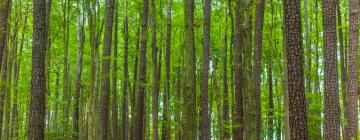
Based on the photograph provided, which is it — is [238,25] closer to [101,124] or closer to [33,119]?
[101,124]

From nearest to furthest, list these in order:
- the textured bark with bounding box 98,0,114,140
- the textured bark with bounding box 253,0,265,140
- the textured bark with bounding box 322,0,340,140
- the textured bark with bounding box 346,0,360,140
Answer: the textured bark with bounding box 322,0,340,140, the textured bark with bounding box 346,0,360,140, the textured bark with bounding box 253,0,265,140, the textured bark with bounding box 98,0,114,140

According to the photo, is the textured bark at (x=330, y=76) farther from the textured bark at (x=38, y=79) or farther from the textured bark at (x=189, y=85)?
the textured bark at (x=38, y=79)

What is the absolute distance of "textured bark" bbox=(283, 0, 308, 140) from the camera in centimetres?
679

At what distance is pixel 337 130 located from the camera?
32.0ft

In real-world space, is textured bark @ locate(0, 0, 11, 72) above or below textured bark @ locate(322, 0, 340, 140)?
above

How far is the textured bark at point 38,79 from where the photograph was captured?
364 inches

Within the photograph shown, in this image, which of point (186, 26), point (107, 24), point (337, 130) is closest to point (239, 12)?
point (186, 26)

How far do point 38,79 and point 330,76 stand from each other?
6996 millimetres

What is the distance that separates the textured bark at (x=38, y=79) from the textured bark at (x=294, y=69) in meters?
5.58

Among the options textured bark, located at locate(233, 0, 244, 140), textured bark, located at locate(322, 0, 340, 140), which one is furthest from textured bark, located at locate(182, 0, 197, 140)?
textured bark, located at locate(322, 0, 340, 140)

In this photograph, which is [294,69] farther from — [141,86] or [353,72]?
[141,86]

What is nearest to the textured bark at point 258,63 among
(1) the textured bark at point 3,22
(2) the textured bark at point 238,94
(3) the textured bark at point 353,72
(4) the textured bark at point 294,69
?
(2) the textured bark at point 238,94

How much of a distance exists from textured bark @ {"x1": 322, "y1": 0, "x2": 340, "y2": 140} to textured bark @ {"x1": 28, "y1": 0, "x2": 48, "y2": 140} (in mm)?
6720

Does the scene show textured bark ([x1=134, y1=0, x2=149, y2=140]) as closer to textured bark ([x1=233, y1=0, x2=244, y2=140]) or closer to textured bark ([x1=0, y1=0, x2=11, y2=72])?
textured bark ([x1=233, y1=0, x2=244, y2=140])
